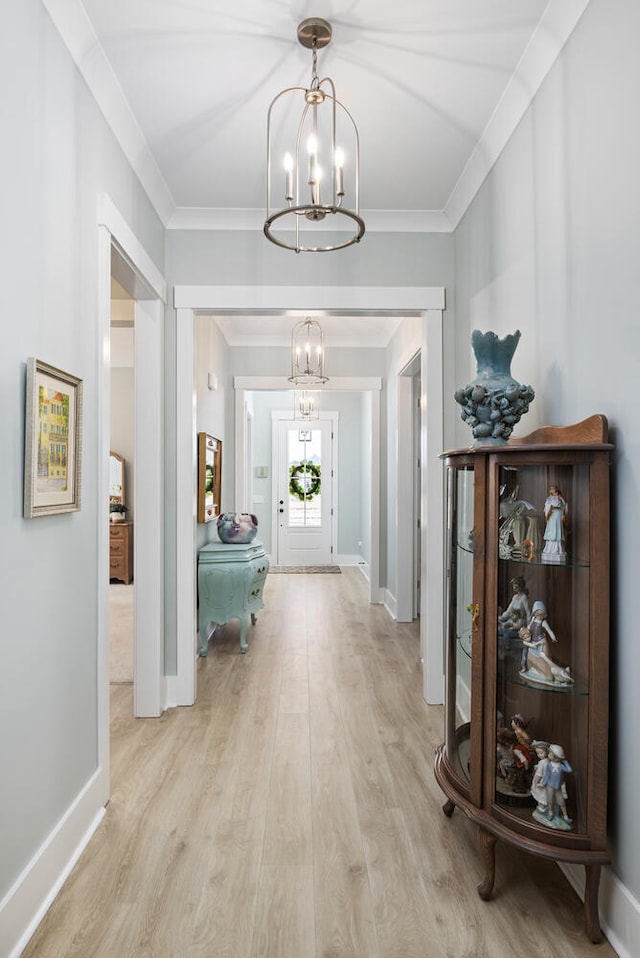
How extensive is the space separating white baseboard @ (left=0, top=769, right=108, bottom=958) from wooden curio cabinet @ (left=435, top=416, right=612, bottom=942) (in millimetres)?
1253

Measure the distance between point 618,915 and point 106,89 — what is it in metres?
3.11

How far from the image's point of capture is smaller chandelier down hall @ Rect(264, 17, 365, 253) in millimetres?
1872

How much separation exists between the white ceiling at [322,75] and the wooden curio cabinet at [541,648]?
1359 mm

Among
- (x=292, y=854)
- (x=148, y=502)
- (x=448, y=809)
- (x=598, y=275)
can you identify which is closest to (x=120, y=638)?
(x=148, y=502)

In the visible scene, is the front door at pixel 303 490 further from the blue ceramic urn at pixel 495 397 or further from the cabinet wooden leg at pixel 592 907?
the cabinet wooden leg at pixel 592 907

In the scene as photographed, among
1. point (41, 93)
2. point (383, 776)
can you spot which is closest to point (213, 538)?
point (383, 776)

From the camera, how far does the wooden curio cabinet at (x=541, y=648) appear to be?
5.34 ft

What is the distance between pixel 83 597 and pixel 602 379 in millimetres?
1815

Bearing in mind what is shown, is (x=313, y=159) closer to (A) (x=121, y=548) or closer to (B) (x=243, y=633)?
(B) (x=243, y=633)

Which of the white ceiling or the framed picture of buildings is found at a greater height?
the white ceiling

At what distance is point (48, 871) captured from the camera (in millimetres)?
1772

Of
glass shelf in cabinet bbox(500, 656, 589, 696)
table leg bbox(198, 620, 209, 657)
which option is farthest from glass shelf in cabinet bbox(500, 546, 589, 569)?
table leg bbox(198, 620, 209, 657)

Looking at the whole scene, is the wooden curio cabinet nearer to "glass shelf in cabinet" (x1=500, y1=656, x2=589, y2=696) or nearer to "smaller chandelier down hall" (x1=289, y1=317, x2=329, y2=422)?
"glass shelf in cabinet" (x1=500, y1=656, x2=589, y2=696)

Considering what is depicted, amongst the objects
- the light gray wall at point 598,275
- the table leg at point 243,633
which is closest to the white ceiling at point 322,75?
the light gray wall at point 598,275
